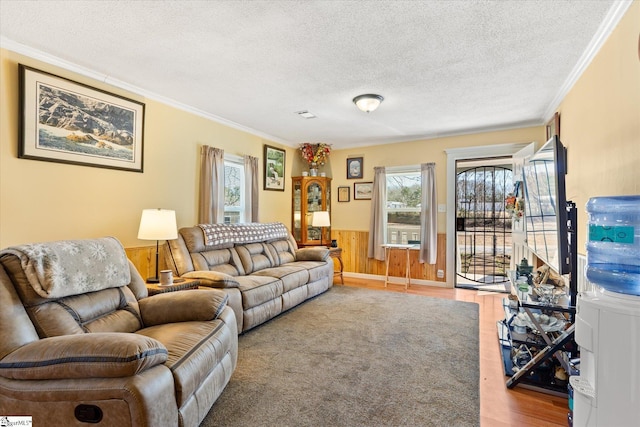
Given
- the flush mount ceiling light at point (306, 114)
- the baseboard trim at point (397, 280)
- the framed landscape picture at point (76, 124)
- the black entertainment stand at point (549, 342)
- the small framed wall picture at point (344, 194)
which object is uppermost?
the flush mount ceiling light at point (306, 114)

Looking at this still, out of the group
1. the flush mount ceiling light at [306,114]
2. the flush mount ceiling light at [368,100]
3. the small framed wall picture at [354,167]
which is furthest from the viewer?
the small framed wall picture at [354,167]

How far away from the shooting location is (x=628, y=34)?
1.85m

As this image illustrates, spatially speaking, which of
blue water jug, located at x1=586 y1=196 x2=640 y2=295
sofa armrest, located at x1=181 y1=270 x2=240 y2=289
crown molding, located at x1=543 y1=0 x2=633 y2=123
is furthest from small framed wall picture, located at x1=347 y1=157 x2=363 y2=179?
blue water jug, located at x1=586 y1=196 x2=640 y2=295

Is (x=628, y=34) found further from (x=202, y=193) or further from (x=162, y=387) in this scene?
(x=202, y=193)

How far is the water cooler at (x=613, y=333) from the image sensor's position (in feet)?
4.00

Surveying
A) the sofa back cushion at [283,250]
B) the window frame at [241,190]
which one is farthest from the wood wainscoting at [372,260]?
the window frame at [241,190]

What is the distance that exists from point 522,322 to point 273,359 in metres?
2.01

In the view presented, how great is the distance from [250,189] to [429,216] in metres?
2.92

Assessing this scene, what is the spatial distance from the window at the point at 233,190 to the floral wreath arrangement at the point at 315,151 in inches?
57.3

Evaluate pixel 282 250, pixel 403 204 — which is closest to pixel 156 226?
pixel 282 250

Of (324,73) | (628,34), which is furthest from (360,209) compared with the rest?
(628,34)

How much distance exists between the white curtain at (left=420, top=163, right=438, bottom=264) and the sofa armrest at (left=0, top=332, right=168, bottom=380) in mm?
4540

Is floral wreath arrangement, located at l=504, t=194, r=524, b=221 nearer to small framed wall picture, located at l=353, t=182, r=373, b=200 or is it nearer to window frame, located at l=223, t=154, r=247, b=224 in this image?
small framed wall picture, located at l=353, t=182, r=373, b=200

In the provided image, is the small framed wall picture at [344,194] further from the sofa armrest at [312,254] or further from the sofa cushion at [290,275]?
the sofa cushion at [290,275]
